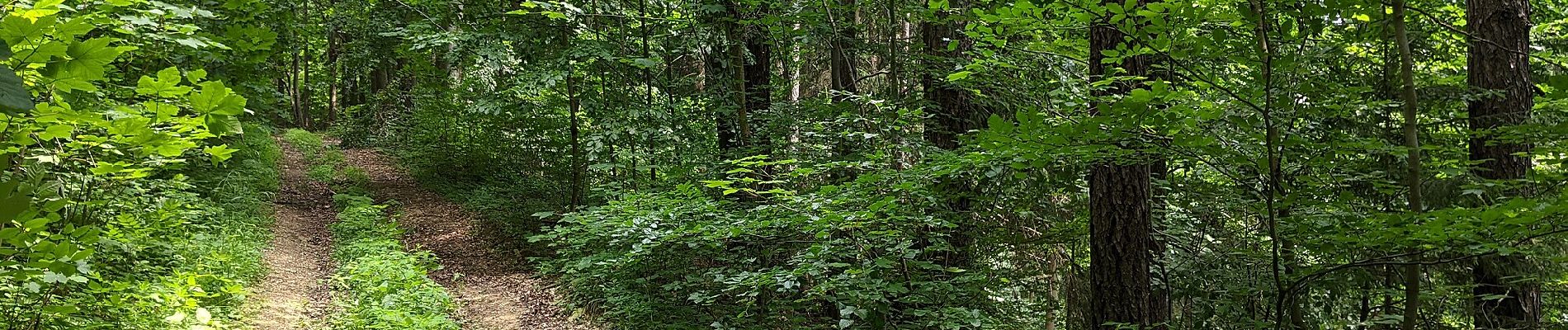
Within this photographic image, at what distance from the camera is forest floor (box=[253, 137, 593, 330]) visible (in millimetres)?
7973

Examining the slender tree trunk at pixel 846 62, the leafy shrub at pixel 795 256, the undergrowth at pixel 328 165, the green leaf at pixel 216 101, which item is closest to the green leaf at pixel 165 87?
the green leaf at pixel 216 101

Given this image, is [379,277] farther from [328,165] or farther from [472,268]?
[328,165]

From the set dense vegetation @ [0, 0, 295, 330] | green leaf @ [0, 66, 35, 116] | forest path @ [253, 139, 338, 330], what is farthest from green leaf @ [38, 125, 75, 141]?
forest path @ [253, 139, 338, 330]

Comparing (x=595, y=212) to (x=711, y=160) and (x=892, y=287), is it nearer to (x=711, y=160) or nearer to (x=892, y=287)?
(x=711, y=160)

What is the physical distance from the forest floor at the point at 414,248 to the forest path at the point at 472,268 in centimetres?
1

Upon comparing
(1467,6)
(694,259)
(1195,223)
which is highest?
(1467,6)

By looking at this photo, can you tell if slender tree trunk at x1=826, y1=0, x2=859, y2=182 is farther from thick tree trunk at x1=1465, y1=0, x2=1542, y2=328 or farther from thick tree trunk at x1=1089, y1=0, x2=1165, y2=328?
thick tree trunk at x1=1465, y1=0, x2=1542, y2=328

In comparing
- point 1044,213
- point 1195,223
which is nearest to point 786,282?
point 1044,213

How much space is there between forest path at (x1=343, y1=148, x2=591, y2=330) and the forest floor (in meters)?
0.01

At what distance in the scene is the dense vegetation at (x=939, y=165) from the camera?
10.5 ft

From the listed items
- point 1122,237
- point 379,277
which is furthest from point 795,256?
point 379,277

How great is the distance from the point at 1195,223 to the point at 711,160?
4.40 meters

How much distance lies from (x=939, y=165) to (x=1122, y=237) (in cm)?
113

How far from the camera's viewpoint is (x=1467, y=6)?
545 centimetres
